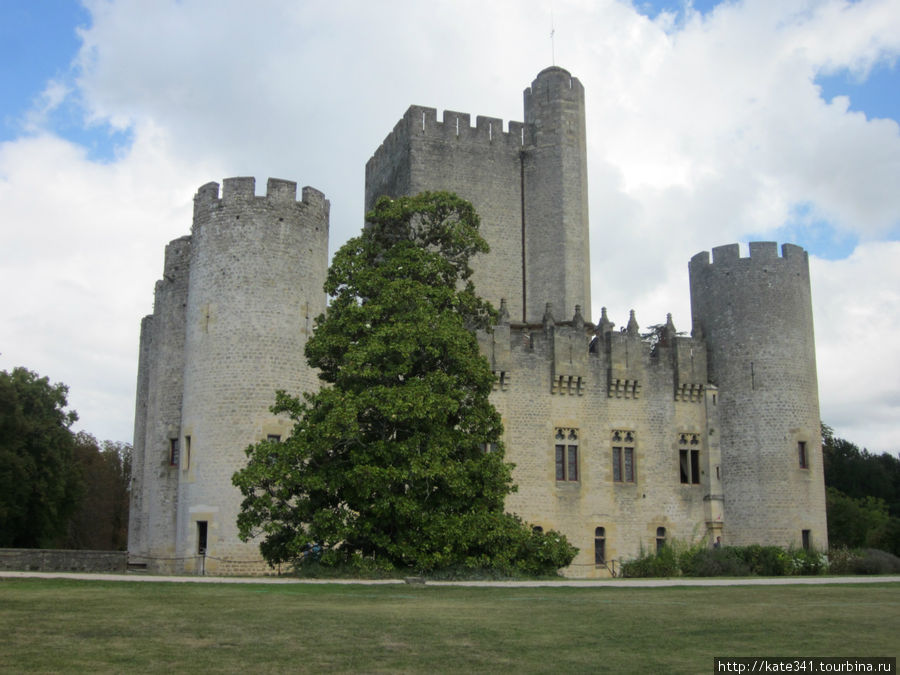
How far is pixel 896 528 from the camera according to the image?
156 ft

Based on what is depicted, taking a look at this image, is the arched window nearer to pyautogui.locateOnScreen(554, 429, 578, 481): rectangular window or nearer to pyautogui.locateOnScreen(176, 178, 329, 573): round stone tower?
pyautogui.locateOnScreen(554, 429, 578, 481): rectangular window

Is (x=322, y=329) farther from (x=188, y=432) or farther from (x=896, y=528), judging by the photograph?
(x=896, y=528)

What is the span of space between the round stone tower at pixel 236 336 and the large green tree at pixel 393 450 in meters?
3.46

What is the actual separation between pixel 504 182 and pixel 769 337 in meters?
11.8

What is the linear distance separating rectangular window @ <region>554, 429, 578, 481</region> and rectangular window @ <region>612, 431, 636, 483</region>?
59.8 inches

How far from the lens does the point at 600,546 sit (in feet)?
100

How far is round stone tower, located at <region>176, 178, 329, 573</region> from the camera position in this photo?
1025 inches

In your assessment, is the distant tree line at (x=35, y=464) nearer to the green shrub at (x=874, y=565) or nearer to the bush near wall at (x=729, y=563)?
the bush near wall at (x=729, y=563)

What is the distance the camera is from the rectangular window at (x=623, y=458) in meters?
31.5

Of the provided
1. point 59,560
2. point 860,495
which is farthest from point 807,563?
point 860,495

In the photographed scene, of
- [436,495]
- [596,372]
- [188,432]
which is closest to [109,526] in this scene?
[188,432]

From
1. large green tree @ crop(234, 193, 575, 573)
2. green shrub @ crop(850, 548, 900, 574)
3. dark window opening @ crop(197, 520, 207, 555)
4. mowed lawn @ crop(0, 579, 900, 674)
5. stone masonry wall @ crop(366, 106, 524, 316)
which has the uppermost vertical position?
stone masonry wall @ crop(366, 106, 524, 316)

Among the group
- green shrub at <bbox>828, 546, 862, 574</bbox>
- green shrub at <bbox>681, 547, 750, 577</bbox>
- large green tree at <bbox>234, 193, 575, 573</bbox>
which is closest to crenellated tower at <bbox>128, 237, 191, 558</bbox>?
large green tree at <bbox>234, 193, 575, 573</bbox>

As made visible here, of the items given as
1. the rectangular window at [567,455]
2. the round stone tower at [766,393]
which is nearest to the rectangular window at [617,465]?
the rectangular window at [567,455]
